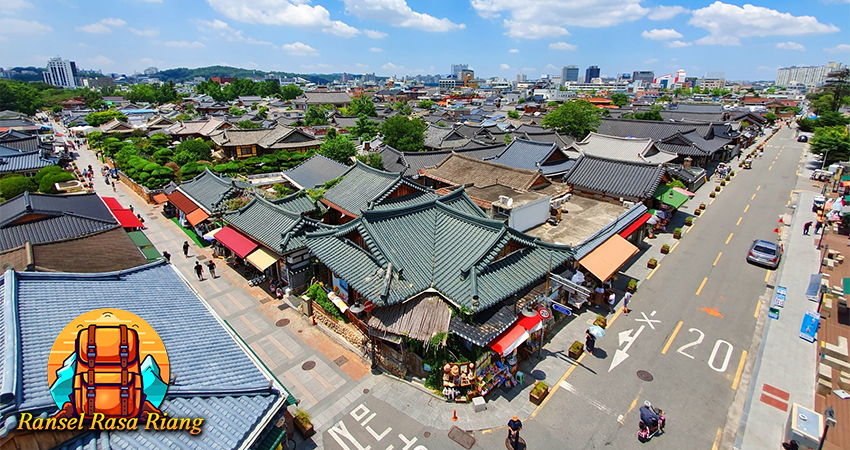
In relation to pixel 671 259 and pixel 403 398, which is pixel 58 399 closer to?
pixel 403 398

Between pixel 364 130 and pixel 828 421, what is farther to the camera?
pixel 364 130

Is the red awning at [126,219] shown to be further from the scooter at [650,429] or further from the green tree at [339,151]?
the scooter at [650,429]

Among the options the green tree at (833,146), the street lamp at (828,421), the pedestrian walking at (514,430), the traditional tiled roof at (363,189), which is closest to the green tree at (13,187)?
the traditional tiled roof at (363,189)

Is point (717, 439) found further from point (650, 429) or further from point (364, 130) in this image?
point (364, 130)

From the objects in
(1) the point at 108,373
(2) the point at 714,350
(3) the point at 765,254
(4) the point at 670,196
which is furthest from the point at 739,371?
(1) the point at 108,373

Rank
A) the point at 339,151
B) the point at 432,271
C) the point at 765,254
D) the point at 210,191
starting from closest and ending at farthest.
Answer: the point at 432,271
the point at 765,254
the point at 210,191
the point at 339,151

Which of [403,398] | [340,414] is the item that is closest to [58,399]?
[340,414]
